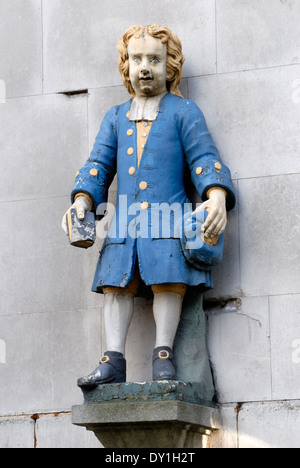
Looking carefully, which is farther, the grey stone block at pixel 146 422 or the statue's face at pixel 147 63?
the statue's face at pixel 147 63

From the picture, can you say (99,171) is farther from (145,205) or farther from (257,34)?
(257,34)

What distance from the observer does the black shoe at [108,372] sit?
689 centimetres

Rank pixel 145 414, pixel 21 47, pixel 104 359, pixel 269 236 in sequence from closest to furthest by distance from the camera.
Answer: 1. pixel 145 414
2. pixel 104 359
3. pixel 269 236
4. pixel 21 47

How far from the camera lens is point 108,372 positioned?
696 centimetres

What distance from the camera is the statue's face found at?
23.9ft

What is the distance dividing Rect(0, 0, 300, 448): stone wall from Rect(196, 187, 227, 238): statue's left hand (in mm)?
365

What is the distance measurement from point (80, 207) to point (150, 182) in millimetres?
416

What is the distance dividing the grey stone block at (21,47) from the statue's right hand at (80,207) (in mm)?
1024

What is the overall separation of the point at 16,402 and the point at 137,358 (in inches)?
30.4

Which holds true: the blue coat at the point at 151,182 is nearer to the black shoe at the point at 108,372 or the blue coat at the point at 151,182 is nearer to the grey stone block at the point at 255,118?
the grey stone block at the point at 255,118

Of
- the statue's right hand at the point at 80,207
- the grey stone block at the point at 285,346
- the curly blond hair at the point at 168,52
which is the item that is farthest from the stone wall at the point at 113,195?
the statue's right hand at the point at 80,207

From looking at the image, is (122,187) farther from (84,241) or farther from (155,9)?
(155,9)

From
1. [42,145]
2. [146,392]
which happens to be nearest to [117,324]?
[146,392]
